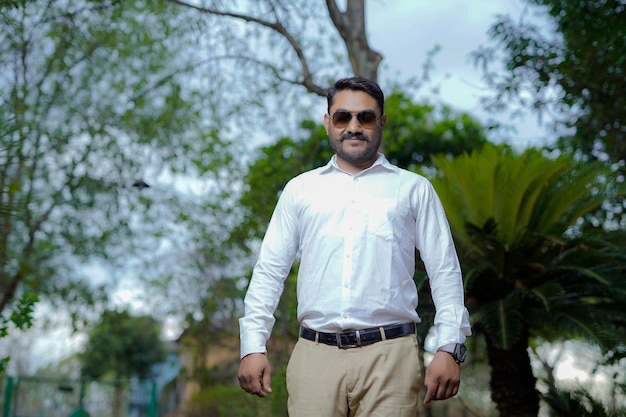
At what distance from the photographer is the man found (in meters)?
2.92

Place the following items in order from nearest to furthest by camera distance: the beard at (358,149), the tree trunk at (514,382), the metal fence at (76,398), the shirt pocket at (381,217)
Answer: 1. the shirt pocket at (381,217)
2. the beard at (358,149)
3. the tree trunk at (514,382)
4. the metal fence at (76,398)

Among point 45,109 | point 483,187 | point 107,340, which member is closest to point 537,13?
point 483,187

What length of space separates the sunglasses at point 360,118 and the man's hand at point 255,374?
3.08ft

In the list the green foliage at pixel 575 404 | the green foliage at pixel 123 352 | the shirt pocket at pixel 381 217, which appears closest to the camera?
the shirt pocket at pixel 381 217

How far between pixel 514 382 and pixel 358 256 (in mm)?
4838

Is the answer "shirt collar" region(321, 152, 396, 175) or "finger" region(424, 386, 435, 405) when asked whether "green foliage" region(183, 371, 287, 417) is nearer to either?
"shirt collar" region(321, 152, 396, 175)

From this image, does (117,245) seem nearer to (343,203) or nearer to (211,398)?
(211,398)

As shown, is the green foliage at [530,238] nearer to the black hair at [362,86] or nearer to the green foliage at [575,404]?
the green foliage at [575,404]

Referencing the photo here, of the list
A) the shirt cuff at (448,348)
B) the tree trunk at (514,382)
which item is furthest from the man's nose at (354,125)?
the tree trunk at (514,382)

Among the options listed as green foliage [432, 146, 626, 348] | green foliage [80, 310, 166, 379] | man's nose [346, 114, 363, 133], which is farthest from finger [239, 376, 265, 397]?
green foliage [80, 310, 166, 379]

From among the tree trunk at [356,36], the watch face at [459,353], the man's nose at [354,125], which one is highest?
the tree trunk at [356,36]

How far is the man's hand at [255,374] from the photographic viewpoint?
9.71ft

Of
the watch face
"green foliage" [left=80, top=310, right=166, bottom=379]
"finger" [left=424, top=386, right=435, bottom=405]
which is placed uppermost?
"green foliage" [left=80, top=310, right=166, bottom=379]

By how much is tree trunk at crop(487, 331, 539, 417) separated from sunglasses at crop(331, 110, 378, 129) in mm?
4596
